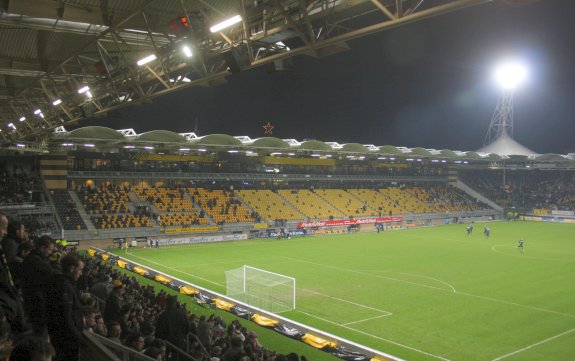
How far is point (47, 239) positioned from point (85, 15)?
5.55 metres

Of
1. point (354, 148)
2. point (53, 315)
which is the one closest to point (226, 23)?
point (53, 315)

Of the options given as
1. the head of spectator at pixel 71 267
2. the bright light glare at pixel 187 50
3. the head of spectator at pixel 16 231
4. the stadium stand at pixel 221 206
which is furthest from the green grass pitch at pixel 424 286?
the head of spectator at pixel 71 267

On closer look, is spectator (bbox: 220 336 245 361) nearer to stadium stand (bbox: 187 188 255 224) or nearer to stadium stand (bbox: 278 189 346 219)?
stadium stand (bbox: 187 188 255 224)

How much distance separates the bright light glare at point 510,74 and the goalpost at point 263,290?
5560 centimetres

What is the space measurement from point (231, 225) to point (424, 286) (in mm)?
24525

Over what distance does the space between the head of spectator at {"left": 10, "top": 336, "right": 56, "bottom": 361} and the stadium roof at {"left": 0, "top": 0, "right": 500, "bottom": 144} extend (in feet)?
20.7

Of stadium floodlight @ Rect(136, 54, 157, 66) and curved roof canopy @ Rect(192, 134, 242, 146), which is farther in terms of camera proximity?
curved roof canopy @ Rect(192, 134, 242, 146)

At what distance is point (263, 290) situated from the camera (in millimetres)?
20656

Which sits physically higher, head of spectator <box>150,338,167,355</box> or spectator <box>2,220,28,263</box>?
spectator <box>2,220,28,263</box>

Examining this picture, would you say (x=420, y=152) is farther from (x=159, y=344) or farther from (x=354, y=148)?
(x=159, y=344)

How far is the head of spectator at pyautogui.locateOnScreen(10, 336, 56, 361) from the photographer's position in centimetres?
278

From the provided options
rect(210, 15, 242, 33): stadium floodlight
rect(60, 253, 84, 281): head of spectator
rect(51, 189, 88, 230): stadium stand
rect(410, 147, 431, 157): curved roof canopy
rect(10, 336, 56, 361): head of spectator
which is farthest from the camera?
rect(410, 147, 431, 157): curved roof canopy

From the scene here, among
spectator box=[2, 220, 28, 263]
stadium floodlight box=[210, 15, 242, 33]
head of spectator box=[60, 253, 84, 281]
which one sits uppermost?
stadium floodlight box=[210, 15, 242, 33]

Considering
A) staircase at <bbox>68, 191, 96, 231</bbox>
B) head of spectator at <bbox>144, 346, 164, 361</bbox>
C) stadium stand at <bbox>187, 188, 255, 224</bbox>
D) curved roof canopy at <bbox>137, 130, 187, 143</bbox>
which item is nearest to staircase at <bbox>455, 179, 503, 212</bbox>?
stadium stand at <bbox>187, 188, 255, 224</bbox>
